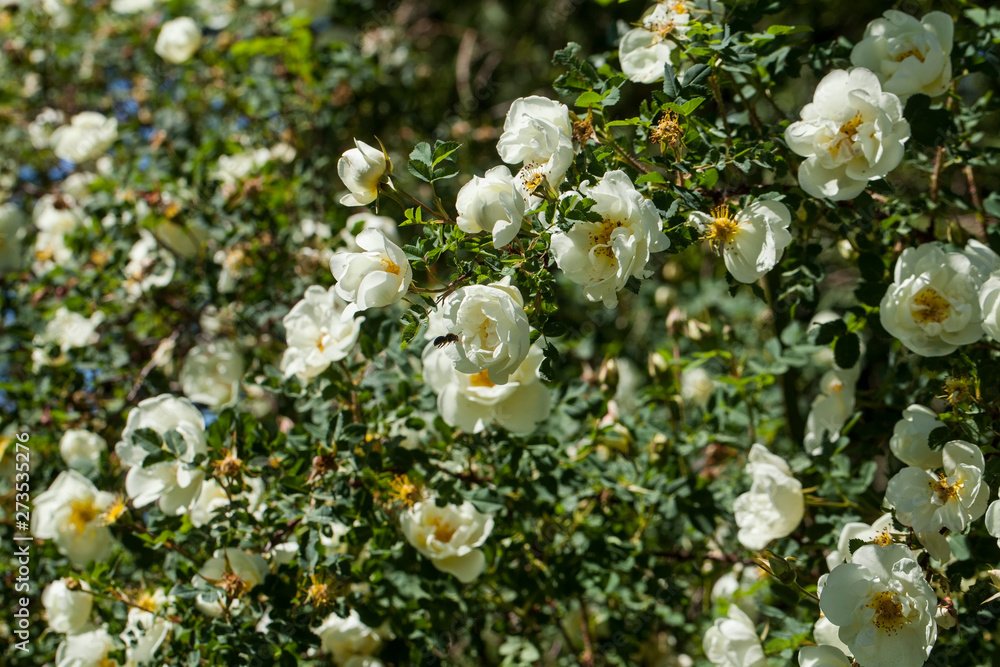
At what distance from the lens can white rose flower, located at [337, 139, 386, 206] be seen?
1115 mm

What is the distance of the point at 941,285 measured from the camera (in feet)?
3.98

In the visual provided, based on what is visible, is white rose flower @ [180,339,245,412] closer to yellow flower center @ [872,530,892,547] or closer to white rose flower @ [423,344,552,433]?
white rose flower @ [423,344,552,433]

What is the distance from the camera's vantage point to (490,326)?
1.02 meters

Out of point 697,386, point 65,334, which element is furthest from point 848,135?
point 65,334

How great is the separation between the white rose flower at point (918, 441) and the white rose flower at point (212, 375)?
1.31 metres

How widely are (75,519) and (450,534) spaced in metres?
0.75

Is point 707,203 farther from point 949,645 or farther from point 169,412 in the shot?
point 169,412

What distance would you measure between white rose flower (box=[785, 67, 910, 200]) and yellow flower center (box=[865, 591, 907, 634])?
0.57 metres

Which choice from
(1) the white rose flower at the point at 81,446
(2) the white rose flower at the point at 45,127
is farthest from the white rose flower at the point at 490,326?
(2) the white rose flower at the point at 45,127

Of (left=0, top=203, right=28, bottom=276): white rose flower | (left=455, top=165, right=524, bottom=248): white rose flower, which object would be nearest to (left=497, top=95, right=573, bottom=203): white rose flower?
(left=455, top=165, right=524, bottom=248): white rose flower

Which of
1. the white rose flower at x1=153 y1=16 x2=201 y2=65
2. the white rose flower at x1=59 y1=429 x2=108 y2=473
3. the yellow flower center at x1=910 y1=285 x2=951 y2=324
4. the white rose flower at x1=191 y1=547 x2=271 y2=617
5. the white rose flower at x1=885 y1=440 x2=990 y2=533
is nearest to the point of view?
the white rose flower at x1=885 y1=440 x2=990 y2=533

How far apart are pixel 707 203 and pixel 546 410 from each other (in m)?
0.43

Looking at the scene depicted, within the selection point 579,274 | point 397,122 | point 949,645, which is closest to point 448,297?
point 579,274

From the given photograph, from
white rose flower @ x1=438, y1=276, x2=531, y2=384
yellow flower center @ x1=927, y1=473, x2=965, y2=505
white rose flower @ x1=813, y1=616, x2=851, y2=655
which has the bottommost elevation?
white rose flower @ x1=813, y1=616, x2=851, y2=655
